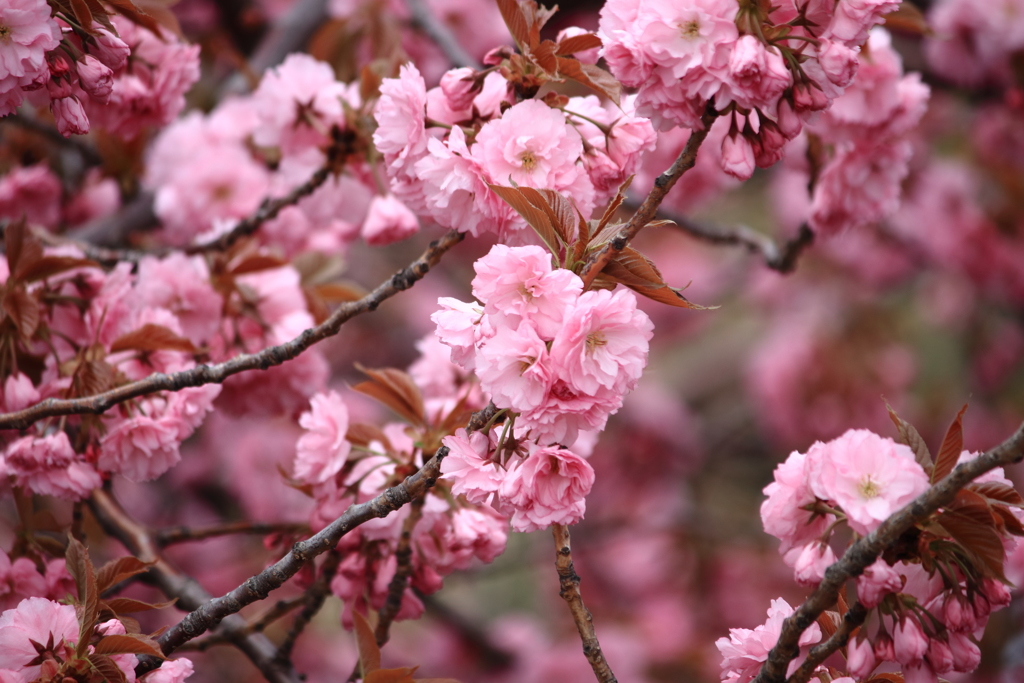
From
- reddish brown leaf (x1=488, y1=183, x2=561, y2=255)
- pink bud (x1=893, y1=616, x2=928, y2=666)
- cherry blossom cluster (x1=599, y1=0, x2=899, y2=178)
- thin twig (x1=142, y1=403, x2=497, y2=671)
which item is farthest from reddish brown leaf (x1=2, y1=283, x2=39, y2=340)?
pink bud (x1=893, y1=616, x2=928, y2=666)

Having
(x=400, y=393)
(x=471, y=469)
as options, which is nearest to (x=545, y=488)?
(x=471, y=469)

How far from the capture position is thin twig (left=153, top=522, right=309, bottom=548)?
51.3 inches

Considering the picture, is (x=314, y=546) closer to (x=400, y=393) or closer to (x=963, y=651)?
(x=400, y=393)

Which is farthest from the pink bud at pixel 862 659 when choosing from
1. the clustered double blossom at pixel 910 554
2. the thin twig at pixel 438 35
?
the thin twig at pixel 438 35

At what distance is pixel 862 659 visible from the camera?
2.76 ft

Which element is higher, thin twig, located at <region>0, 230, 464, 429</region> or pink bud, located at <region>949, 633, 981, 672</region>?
thin twig, located at <region>0, 230, 464, 429</region>

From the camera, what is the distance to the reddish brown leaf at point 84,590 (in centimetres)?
89

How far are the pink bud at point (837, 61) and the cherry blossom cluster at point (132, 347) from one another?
898mm

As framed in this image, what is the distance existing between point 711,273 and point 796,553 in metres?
3.83

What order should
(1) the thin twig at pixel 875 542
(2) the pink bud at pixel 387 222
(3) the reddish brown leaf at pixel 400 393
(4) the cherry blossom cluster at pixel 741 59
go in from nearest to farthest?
(1) the thin twig at pixel 875 542, (4) the cherry blossom cluster at pixel 741 59, (3) the reddish brown leaf at pixel 400 393, (2) the pink bud at pixel 387 222

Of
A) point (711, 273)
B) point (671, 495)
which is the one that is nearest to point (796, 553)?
point (671, 495)

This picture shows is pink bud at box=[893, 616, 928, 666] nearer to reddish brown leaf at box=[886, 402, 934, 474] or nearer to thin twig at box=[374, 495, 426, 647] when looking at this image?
reddish brown leaf at box=[886, 402, 934, 474]

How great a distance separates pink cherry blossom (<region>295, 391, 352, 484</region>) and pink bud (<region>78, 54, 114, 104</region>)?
18.9 inches

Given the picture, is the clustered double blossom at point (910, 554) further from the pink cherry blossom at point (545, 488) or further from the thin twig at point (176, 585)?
the thin twig at point (176, 585)
